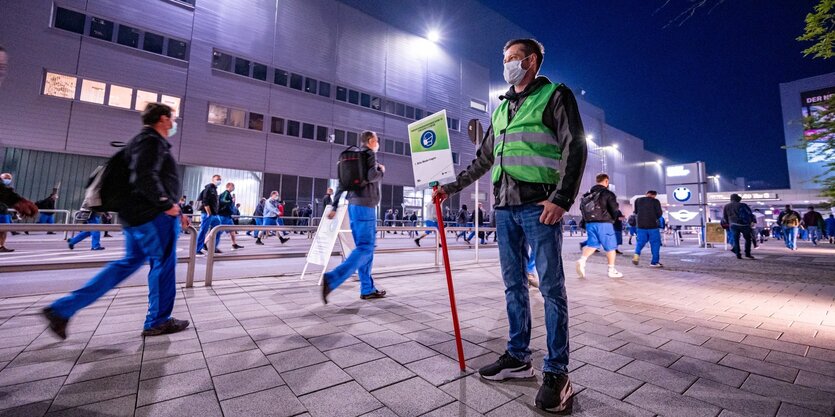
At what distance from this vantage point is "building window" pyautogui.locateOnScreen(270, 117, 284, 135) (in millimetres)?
21519

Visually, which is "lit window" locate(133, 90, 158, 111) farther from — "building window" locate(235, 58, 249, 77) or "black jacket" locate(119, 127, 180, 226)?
"black jacket" locate(119, 127, 180, 226)

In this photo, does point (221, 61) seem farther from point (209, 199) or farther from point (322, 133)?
point (209, 199)

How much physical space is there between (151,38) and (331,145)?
35.9 feet

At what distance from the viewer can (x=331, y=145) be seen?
23.7 metres

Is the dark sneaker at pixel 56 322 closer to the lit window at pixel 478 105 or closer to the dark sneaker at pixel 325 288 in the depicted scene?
the dark sneaker at pixel 325 288

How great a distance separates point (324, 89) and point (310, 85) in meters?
0.99

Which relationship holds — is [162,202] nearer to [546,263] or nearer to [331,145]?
[546,263]

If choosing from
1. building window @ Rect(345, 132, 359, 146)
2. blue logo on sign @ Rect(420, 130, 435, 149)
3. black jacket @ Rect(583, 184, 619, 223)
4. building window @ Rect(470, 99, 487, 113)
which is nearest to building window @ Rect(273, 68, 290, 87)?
building window @ Rect(345, 132, 359, 146)

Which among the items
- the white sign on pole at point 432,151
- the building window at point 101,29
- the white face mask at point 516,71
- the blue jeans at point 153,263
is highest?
the building window at point 101,29

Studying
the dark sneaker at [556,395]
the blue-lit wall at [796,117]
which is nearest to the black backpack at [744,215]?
the dark sneaker at [556,395]

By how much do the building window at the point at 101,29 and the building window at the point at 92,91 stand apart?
90.7 inches

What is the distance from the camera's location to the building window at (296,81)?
2228 cm

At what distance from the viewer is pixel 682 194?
15.1 metres

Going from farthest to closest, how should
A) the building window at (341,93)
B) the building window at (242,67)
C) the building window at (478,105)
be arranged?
the building window at (478,105), the building window at (341,93), the building window at (242,67)
